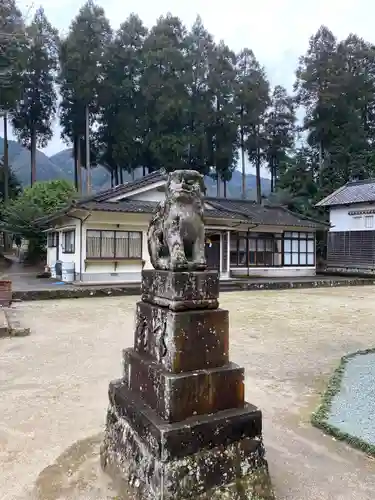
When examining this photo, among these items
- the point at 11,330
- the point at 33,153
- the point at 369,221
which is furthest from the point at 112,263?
the point at 33,153

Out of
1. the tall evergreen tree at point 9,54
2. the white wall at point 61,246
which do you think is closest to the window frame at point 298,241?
the white wall at point 61,246

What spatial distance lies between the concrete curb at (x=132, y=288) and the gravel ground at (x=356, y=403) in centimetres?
952

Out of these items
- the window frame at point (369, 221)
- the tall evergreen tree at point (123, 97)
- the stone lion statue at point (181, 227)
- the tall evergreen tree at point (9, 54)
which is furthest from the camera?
the tall evergreen tree at point (123, 97)

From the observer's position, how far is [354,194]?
79.6 ft

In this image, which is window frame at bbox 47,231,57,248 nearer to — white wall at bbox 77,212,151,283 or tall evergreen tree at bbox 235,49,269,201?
white wall at bbox 77,212,151,283

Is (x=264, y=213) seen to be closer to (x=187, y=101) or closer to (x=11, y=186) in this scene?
(x=187, y=101)

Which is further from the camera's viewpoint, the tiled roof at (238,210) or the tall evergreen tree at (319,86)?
the tall evergreen tree at (319,86)

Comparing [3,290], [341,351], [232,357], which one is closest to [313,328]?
[341,351]

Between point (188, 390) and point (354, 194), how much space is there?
24.7 metres

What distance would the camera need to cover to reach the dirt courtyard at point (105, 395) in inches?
109

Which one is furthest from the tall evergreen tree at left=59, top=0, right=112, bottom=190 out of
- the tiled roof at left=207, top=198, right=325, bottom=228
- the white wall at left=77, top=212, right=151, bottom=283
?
the white wall at left=77, top=212, right=151, bottom=283

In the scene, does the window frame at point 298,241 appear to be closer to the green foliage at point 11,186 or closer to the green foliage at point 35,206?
the green foliage at point 35,206

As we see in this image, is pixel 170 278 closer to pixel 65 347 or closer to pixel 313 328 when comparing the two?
pixel 65 347

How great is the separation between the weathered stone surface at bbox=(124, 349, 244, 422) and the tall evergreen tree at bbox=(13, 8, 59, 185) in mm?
29618
